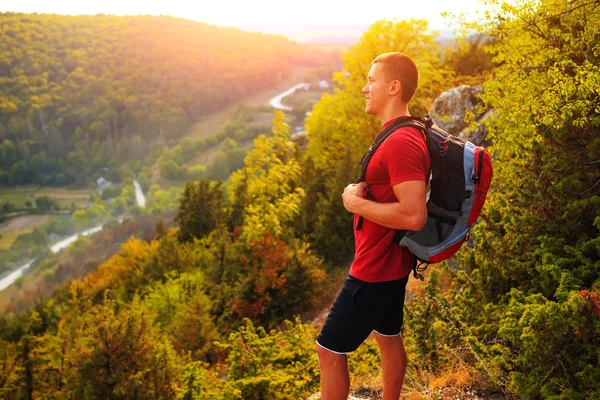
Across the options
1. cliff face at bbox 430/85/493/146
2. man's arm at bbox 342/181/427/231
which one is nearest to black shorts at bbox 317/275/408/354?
man's arm at bbox 342/181/427/231

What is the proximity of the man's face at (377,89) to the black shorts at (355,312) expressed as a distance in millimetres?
934

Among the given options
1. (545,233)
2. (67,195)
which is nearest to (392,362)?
(545,233)

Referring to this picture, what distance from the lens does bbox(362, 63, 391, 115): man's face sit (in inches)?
96.0

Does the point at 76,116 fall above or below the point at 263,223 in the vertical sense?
below

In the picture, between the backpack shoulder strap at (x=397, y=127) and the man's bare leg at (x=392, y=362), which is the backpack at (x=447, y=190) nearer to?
the backpack shoulder strap at (x=397, y=127)

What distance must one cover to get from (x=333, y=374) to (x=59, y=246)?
318ft

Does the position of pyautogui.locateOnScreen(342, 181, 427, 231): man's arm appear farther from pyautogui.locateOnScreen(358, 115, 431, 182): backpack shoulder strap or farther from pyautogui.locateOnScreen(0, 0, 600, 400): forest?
pyautogui.locateOnScreen(0, 0, 600, 400): forest

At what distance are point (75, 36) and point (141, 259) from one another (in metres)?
142

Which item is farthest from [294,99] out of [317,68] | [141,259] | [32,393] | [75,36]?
[32,393]

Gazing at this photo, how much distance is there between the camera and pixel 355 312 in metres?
2.46

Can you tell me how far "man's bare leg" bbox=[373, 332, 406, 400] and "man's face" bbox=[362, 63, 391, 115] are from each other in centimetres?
136

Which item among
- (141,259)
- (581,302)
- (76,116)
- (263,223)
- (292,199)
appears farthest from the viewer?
(76,116)

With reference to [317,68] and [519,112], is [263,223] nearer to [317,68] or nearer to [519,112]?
[519,112]

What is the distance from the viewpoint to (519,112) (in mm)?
4363
